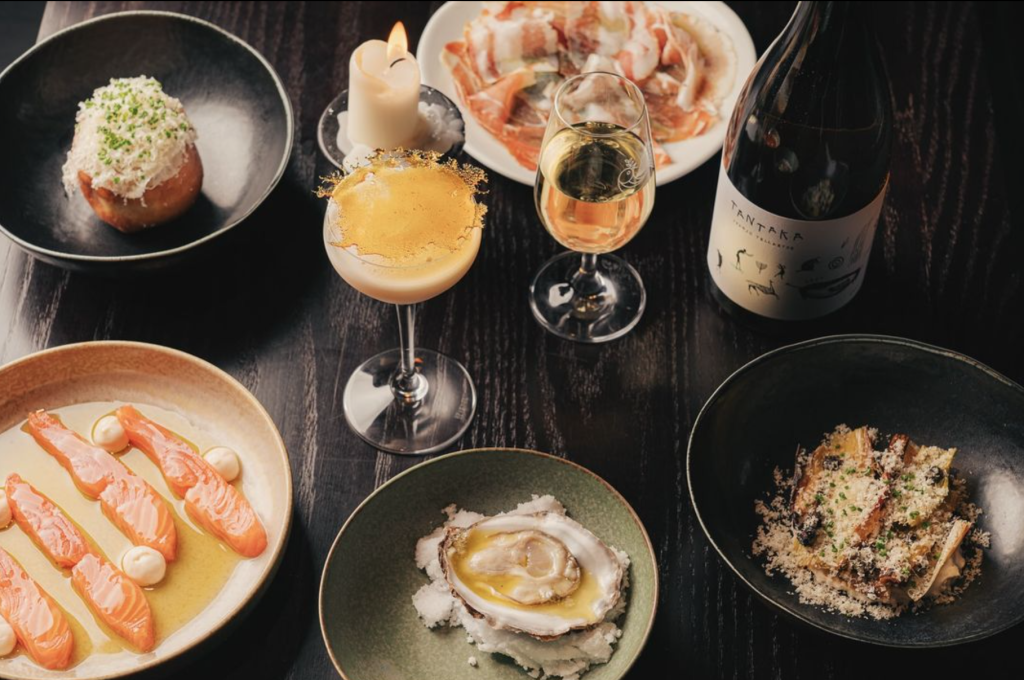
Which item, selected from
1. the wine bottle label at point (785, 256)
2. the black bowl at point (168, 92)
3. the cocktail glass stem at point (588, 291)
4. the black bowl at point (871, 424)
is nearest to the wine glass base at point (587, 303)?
the cocktail glass stem at point (588, 291)

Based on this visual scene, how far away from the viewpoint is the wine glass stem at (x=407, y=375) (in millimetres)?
1271

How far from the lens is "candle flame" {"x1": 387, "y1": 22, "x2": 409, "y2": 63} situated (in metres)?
1.32

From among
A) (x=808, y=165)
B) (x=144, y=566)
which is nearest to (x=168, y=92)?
(x=144, y=566)

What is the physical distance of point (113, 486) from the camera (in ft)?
3.77

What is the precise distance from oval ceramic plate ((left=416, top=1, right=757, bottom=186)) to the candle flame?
16 centimetres

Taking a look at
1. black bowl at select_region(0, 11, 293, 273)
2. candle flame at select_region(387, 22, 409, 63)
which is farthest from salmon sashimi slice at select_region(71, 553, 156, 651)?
candle flame at select_region(387, 22, 409, 63)

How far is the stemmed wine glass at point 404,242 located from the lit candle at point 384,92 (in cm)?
17

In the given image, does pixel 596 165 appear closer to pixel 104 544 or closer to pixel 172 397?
pixel 172 397

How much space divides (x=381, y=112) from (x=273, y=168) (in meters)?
0.22

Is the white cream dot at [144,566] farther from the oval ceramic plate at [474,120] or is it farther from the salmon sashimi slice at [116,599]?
the oval ceramic plate at [474,120]

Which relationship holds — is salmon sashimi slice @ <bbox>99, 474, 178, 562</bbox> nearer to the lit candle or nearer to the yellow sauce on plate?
the yellow sauce on plate

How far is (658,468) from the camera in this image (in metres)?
1.24

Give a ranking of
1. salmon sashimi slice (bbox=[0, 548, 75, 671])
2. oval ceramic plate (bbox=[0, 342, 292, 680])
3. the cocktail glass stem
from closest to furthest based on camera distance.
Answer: salmon sashimi slice (bbox=[0, 548, 75, 671])
oval ceramic plate (bbox=[0, 342, 292, 680])
the cocktail glass stem

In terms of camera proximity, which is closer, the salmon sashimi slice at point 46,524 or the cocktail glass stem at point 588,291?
the salmon sashimi slice at point 46,524
